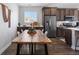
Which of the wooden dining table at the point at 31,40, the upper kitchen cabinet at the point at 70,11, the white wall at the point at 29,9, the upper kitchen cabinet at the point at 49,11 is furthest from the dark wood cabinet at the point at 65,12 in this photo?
the wooden dining table at the point at 31,40

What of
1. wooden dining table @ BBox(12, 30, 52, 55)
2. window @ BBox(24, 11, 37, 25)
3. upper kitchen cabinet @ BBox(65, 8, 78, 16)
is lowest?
wooden dining table @ BBox(12, 30, 52, 55)

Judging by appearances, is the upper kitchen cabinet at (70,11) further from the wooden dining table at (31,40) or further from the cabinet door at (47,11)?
the wooden dining table at (31,40)

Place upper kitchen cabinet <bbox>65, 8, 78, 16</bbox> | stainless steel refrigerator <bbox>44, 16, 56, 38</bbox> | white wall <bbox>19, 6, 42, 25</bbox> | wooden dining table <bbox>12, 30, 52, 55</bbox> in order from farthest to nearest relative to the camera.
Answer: upper kitchen cabinet <bbox>65, 8, 78, 16</bbox>
stainless steel refrigerator <bbox>44, 16, 56, 38</bbox>
white wall <bbox>19, 6, 42, 25</bbox>
wooden dining table <bbox>12, 30, 52, 55</bbox>

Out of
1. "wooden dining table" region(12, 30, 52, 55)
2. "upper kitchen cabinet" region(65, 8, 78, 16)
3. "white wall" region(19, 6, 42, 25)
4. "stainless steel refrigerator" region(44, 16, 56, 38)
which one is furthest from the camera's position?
"upper kitchen cabinet" region(65, 8, 78, 16)

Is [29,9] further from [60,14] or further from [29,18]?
[60,14]

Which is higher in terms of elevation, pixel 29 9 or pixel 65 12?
pixel 29 9

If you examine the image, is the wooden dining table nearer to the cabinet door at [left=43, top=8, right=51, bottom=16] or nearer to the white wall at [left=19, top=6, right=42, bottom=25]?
the white wall at [left=19, top=6, right=42, bottom=25]

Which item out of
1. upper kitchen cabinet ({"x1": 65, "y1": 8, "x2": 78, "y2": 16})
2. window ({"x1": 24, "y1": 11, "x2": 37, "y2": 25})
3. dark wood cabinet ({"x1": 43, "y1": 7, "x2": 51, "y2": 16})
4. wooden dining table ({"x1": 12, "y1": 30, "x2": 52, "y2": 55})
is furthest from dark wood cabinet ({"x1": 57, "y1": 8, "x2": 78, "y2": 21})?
wooden dining table ({"x1": 12, "y1": 30, "x2": 52, "y2": 55})

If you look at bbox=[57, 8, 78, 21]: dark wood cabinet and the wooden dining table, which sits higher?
bbox=[57, 8, 78, 21]: dark wood cabinet

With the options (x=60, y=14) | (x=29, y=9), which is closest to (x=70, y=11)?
(x=60, y=14)

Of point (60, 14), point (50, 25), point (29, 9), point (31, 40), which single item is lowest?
point (31, 40)

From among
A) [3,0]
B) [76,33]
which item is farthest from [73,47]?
[3,0]

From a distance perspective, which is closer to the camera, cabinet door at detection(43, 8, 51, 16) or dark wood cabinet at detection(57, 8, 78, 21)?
cabinet door at detection(43, 8, 51, 16)
